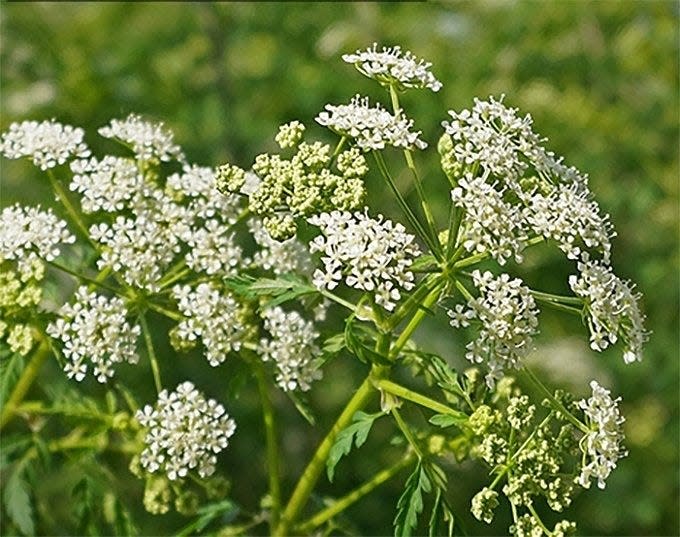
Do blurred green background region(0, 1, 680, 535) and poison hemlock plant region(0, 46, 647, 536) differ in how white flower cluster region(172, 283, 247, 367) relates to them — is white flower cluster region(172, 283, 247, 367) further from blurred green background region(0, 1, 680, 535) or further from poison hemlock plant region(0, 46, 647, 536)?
blurred green background region(0, 1, 680, 535)

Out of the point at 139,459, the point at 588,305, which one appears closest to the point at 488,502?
the point at 588,305

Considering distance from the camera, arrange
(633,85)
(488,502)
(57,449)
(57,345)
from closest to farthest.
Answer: (488,502) < (57,345) < (57,449) < (633,85)

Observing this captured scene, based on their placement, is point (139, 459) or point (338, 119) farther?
point (139, 459)

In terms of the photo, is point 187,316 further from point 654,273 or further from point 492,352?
point 654,273

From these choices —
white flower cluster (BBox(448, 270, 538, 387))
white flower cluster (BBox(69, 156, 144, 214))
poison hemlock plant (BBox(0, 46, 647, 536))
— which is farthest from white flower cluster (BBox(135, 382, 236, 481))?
white flower cluster (BBox(448, 270, 538, 387))

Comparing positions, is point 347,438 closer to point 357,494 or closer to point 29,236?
point 357,494

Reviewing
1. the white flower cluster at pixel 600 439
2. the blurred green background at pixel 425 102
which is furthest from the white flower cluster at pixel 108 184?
the blurred green background at pixel 425 102
